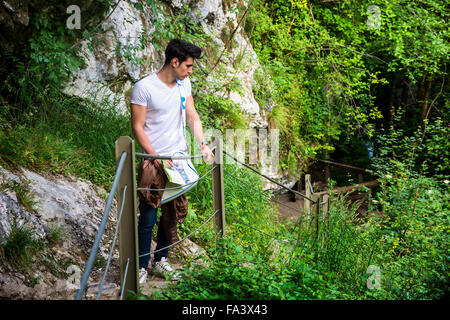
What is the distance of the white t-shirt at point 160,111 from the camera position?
110 inches

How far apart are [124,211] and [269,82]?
6048mm

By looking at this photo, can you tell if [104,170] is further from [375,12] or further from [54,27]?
[375,12]

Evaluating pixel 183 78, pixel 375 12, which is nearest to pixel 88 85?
pixel 183 78

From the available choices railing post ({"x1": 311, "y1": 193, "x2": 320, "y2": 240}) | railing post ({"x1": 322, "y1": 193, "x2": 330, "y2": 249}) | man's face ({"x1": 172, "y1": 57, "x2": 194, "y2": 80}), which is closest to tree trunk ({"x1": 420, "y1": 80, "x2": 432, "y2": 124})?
railing post ({"x1": 322, "y1": 193, "x2": 330, "y2": 249})

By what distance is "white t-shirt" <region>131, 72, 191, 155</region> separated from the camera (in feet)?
9.15

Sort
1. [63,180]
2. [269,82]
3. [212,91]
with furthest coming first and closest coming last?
[269,82]
[212,91]
[63,180]

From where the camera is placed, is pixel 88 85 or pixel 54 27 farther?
pixel 88 85

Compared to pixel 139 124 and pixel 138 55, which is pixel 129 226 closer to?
pixel 139 124

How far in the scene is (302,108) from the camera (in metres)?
8.91

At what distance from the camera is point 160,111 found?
287 centimetres

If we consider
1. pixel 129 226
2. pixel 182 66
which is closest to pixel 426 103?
pixel 182 66

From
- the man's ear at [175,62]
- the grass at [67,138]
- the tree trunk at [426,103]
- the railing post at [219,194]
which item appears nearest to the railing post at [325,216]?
the railing post at [219,194]

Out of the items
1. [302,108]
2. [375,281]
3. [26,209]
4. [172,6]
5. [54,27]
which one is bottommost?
[375,281]

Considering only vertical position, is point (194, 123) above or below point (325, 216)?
above
